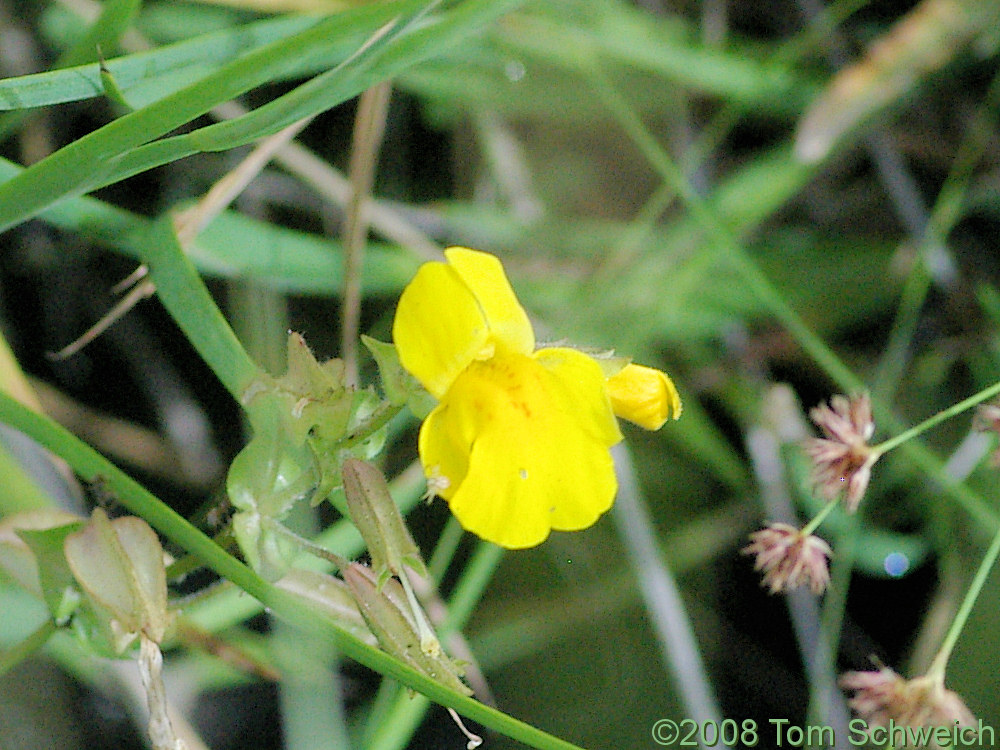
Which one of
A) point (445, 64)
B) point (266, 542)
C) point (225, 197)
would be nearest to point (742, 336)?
point (445, 64)

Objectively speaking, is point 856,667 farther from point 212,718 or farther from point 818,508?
point 212,718

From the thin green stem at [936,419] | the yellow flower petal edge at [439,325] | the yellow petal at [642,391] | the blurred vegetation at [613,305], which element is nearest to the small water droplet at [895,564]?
the blurred vegetation at [613,305]

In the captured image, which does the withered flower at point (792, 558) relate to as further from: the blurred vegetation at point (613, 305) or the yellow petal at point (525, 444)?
the blurred vegetation at point (613, 305)

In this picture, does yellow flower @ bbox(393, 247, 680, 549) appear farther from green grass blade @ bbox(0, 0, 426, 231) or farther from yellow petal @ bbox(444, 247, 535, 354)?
green grass blade @ bbox(0, 0, 426, 231)

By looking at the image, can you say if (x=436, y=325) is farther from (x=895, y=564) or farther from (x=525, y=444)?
(x=895, y=564)

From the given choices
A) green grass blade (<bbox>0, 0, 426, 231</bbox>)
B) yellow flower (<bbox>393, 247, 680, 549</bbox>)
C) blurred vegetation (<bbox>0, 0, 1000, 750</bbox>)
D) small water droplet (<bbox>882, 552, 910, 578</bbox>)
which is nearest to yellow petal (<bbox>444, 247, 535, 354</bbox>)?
yellow flower (<bbox>393, 247, 680, 549</bbox>)

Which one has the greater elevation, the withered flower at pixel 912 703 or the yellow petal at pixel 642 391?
the yellow petal at pixel 642 391
